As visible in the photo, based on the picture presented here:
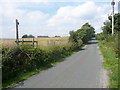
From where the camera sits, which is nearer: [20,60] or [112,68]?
[20,60]

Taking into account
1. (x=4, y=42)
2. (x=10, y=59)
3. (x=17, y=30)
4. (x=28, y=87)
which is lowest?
(x=28, y=87)

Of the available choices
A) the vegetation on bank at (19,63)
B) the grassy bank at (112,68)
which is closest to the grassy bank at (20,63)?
the vegetation on bank at (19,63)

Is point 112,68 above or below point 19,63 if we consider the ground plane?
below

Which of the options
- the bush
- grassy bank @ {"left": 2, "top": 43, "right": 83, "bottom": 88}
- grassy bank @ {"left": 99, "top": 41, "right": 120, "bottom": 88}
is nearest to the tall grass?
grassy bank @ {"left": 99, "top": 41, "right": 120, "bottom": 88}

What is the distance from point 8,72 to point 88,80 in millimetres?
3829

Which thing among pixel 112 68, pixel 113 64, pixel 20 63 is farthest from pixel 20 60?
pixel 113 64

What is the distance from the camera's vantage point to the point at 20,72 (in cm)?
827

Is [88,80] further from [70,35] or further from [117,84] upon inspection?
[70,35]

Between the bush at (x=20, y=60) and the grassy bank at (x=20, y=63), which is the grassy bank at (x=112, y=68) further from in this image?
the bush at (x=20, y=60)

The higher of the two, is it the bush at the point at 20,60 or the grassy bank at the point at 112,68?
the bush at the point at 20,60

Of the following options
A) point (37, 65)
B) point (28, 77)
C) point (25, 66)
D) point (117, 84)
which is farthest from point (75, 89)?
point (37, 65)

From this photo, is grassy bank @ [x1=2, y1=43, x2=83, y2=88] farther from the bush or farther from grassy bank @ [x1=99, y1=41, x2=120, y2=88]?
grassy bank @ [x1=99, y1=41, x2=120, y2=88]

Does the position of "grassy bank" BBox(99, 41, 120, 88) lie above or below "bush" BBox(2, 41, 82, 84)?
below

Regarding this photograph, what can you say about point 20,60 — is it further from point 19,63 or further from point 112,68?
point 112,68
